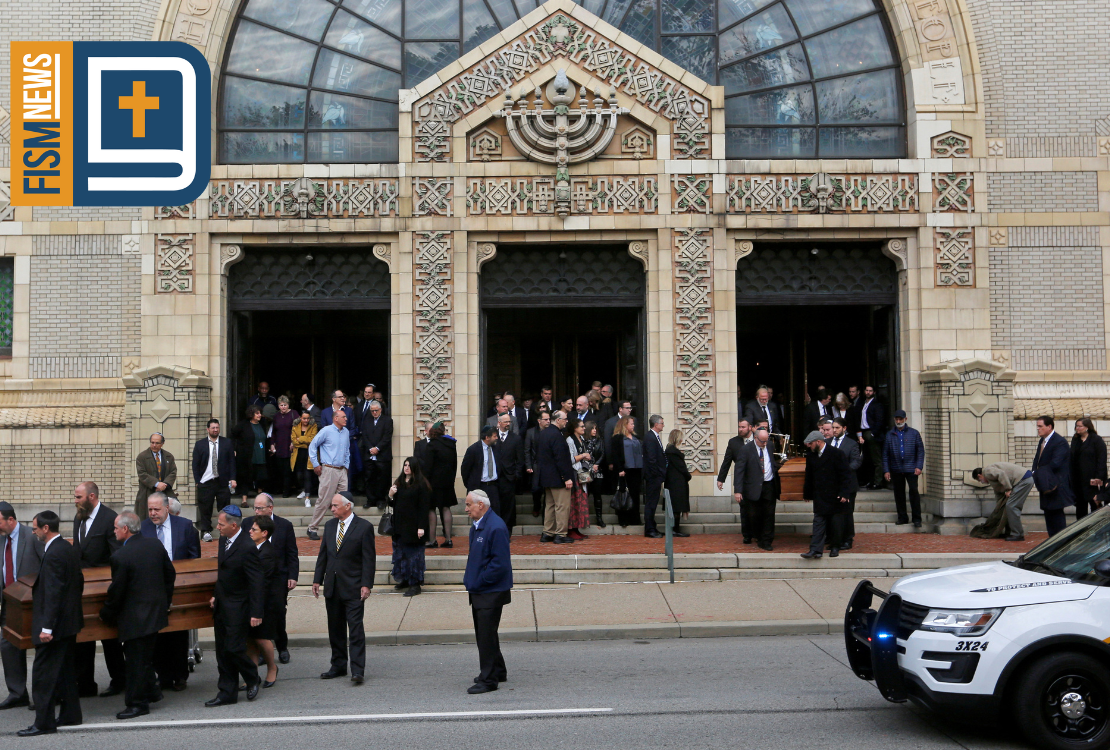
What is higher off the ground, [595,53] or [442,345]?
[595,53]

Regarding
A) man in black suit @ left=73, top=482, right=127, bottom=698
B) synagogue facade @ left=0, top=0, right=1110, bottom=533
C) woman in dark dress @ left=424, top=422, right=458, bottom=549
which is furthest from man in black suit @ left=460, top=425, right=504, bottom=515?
man in black suit @ left=73, top=482, right=127, bottom=698

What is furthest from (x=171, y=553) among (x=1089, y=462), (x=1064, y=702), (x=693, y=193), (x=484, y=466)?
(x=1089, y=462)

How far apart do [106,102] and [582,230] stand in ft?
24.7

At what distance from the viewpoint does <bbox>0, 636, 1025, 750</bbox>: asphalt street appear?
696 cm

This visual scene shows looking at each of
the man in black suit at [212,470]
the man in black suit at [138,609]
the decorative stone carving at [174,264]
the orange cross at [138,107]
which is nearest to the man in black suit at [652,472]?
the man in black suit at [212,470]

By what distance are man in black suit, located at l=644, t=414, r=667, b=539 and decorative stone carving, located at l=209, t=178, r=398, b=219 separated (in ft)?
19.2

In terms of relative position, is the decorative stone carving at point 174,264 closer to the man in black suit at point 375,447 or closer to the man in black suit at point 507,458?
the man in black suit at point 375,447

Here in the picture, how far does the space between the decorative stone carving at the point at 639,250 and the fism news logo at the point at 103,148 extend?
23.0 feet

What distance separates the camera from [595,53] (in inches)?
670

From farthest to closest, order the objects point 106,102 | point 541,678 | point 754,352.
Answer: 1. point 754,352
2. point 106,102
3. point 541,678

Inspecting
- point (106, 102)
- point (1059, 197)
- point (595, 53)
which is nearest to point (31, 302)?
point (106, 102)

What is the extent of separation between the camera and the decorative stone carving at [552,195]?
669 inches

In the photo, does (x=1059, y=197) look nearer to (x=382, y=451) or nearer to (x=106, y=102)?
(x=382, y=451)

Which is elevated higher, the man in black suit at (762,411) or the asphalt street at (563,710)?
the man in black suit at (762,411)
